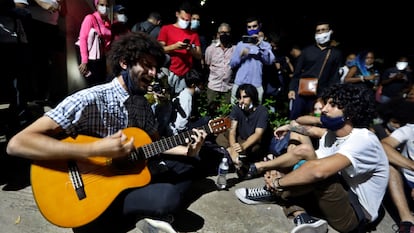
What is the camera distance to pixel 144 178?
2.60 m

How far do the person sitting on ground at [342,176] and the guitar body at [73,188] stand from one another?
149cm

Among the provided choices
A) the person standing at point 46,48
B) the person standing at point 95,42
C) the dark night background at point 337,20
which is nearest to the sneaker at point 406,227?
the person standing at point 95,42

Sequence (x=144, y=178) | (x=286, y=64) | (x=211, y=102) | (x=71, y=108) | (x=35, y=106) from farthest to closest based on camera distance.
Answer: (x=286, y=64) → (x=211, y=102) → (x=35, y=106) → (x=144, y=178) → (x=71, y=108)

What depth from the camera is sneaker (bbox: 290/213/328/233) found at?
279 cm

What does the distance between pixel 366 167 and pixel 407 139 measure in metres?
1.06

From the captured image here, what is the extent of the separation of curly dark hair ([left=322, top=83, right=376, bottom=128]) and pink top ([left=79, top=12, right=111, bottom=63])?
3.13 m

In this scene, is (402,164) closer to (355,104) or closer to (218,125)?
(355,104)

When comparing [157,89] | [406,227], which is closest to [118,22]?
[157,89]

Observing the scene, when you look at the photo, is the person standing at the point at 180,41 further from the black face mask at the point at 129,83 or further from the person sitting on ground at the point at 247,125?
the black face mask at the point at 129,83

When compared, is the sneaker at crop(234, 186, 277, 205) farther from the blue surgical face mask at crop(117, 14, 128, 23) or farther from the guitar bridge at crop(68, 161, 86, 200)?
the blue surgical face mask at crop(117, 14, 128, 23)

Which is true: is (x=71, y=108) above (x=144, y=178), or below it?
above

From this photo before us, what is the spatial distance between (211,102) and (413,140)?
3.04 m

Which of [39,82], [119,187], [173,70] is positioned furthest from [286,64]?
[119,187]

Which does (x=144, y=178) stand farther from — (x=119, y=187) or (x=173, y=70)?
(x=173, y=70)
